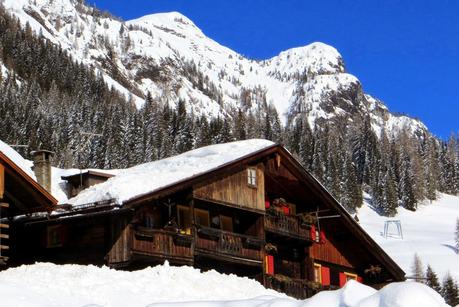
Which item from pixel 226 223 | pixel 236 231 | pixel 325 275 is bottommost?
pixel 325 275

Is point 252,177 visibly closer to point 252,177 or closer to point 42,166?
point 252,177

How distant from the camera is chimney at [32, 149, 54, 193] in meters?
30.0

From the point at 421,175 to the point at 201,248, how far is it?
4284 inches

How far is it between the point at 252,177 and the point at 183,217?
11.9ft

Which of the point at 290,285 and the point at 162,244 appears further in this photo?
the point at 290,285

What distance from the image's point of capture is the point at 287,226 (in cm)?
3306

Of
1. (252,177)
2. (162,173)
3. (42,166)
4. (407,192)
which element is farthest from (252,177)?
(407,192)

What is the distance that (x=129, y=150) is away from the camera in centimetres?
11925

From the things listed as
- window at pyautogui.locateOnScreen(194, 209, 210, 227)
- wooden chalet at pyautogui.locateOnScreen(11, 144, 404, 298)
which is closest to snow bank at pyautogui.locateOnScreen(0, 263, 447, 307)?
wooden chalet at pyautogui.locateOnScreen(11, 144, 404, 298)

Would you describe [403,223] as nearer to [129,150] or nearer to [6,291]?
[129,150]

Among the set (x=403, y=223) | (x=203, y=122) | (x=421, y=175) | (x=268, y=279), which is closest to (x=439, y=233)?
(x=403, y=223)

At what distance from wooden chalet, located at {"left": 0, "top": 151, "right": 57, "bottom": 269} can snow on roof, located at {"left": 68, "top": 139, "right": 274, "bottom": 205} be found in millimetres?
2298

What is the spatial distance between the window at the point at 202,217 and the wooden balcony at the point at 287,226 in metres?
2.59

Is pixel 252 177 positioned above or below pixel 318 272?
above
